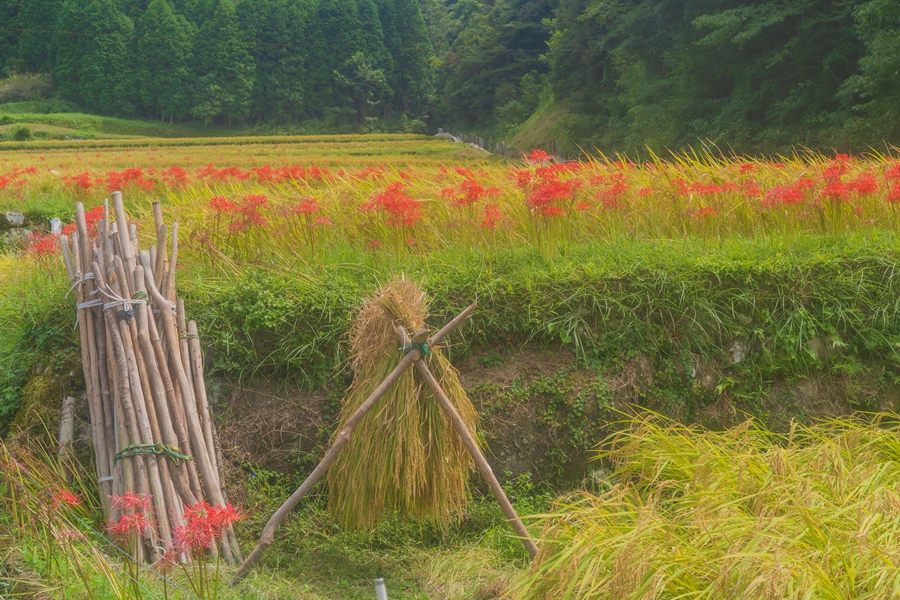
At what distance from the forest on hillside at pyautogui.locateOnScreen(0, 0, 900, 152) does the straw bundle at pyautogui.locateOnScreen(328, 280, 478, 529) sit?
52.6 ft

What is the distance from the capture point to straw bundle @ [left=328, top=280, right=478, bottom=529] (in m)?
3.40

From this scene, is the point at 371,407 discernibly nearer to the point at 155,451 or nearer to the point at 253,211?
the point at 155,451

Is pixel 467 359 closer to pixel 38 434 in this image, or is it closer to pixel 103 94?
pixel 38 434

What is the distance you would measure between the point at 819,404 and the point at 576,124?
2495 cm

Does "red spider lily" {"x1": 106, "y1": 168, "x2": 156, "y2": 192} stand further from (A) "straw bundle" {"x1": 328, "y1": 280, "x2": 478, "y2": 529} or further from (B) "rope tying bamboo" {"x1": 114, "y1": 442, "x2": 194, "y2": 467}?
(A) "straw bundle" {"x1": 328, "y1": 280, "x2": 478, "y2": 529}

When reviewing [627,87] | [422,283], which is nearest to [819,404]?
[422,283]

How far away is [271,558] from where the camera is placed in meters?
3.65

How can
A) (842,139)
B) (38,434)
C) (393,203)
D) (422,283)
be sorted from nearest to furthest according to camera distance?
(38,434), (422,283), (393,203), (842,139)

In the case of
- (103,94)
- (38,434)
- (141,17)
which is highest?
(141,17)

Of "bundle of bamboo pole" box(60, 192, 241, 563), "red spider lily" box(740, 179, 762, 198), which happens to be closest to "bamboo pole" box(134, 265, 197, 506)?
"bundle of bamboo pole" box(60, 192, 241, 563)

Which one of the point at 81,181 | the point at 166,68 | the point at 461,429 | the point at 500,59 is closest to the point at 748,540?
the point at 461,429

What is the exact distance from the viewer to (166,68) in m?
40.6

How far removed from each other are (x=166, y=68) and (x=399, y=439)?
42378mm

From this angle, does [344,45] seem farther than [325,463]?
Yes
